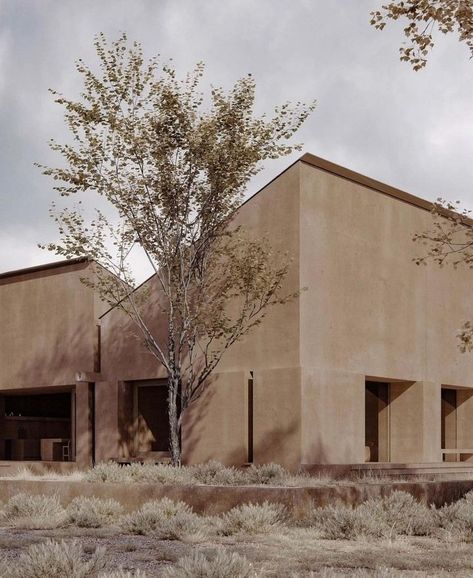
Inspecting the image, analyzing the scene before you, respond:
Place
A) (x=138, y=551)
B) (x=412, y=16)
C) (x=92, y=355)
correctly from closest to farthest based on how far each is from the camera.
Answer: (x=412, y=16) < (x=138, y=551) < (x=92, y=355)

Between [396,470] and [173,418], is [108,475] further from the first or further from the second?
[396,470]

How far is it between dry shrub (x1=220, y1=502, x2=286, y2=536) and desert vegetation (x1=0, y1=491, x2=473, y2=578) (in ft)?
0.06

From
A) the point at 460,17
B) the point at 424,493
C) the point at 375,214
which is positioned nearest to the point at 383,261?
the point at 375,214

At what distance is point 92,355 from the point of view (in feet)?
97.8

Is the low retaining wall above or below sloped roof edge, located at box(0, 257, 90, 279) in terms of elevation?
below

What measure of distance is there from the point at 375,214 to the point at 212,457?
8.12 meters

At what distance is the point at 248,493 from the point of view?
53.2ft

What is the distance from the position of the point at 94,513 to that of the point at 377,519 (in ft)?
14.8

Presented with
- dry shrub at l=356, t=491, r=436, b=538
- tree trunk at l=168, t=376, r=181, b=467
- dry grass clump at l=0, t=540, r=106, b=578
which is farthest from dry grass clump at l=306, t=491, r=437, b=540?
tree trunk at l=168, t=376, r=181, b=467

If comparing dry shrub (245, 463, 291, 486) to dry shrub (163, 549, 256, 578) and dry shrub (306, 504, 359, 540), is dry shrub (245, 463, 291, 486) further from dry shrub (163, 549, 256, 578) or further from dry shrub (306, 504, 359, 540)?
dry shrub (163, 549, 256, 578)

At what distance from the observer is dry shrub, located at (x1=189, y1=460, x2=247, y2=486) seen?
18.7 metres

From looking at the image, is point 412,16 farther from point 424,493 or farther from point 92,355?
point 92,355

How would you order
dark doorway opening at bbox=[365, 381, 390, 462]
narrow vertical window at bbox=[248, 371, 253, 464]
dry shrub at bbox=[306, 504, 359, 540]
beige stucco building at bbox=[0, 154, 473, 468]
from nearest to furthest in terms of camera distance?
dry shrub at bbox=[306, 504, 359, 540], beige stucco building at bbox=[0, 154, 473, 468], narrow vertical window at bbox=[248, 371, 253, 464], dark doorway opening at bbox=[365, 381, 390, 462]

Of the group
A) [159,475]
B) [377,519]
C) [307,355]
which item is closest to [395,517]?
[377,519]
